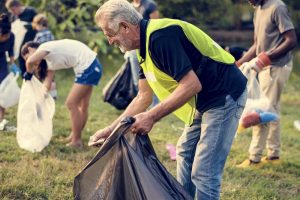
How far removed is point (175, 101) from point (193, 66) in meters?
0.29

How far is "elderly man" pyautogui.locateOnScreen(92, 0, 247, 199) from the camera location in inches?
117

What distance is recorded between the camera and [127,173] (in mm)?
3201

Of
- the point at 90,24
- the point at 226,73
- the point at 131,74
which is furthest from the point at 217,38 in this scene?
the point at 226,73

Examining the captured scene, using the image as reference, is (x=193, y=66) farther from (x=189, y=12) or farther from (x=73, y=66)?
(x=189, y=12)

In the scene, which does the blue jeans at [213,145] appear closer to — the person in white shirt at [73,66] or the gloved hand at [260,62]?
the gloved hand at [260,62]

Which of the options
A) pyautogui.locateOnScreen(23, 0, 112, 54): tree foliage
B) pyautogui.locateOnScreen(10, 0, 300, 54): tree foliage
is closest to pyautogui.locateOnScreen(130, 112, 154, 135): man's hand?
pyautogui.locateOnScreen(23, 0, 112, 54): tree foliage

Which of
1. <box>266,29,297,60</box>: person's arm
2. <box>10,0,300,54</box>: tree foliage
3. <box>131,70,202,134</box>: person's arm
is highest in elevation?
<box>131,70,202,134</box>: person's arm

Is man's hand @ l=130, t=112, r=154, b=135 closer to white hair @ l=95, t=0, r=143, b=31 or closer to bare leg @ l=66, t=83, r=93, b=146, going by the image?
white hair @ l=95, t=0, r=143, b=31

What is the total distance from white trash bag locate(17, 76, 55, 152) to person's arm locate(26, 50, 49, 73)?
0.13 metres

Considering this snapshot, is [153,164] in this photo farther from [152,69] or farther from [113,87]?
[113,87]

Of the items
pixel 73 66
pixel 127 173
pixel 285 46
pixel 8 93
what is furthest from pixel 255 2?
pixel 8 93

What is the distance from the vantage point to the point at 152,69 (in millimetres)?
3164

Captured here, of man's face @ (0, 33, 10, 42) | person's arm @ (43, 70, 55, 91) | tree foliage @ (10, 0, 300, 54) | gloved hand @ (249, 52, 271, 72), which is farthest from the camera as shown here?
tree foliage @ (10, 0, 300, 54)

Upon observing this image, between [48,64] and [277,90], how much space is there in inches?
89.8
